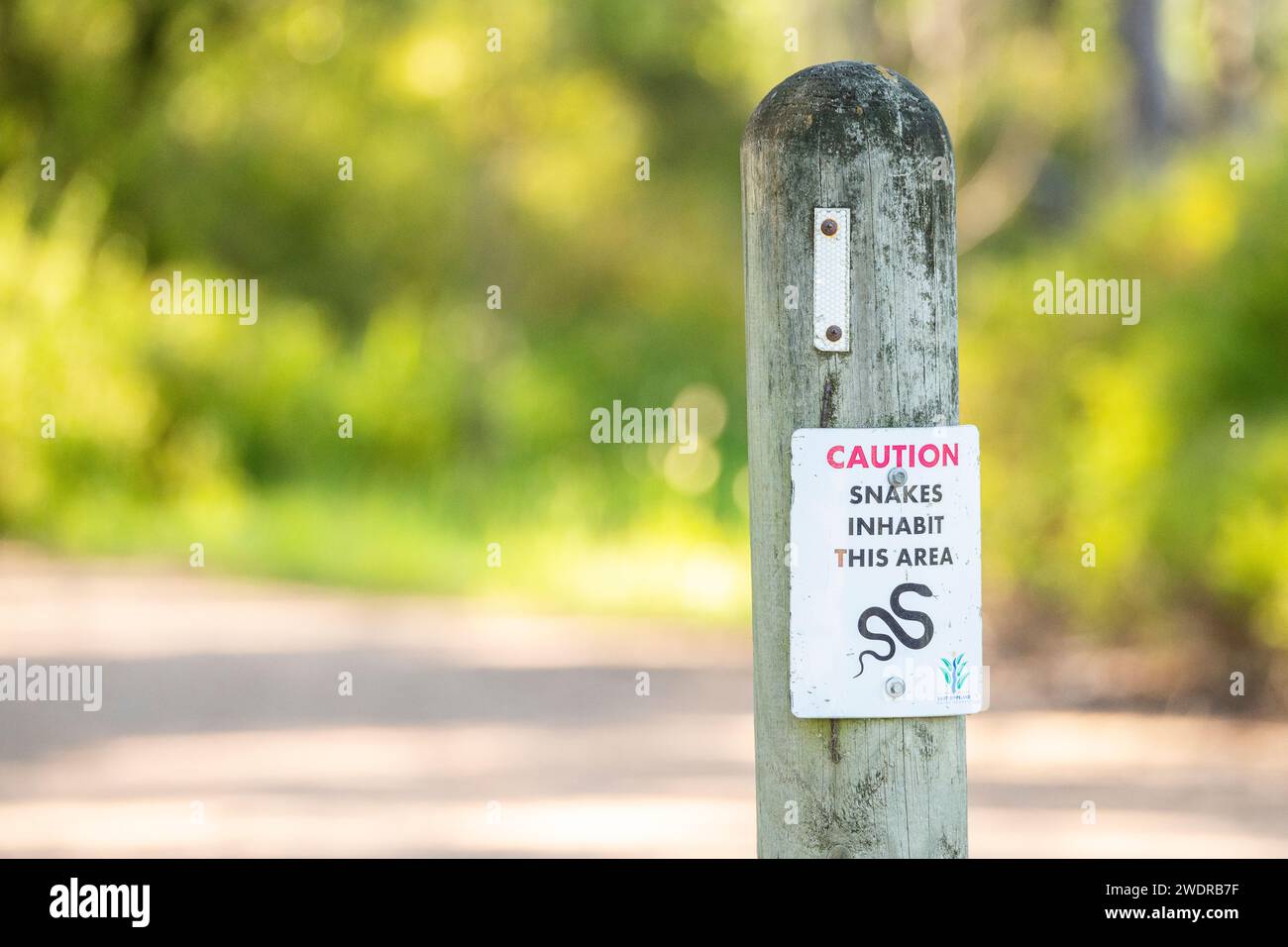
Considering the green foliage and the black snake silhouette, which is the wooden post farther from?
the green foliage

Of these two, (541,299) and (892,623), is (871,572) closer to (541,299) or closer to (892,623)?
(892,623)

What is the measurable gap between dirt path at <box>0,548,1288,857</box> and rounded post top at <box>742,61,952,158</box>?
4.03 meters

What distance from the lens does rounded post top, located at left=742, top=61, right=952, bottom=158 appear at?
248 cm

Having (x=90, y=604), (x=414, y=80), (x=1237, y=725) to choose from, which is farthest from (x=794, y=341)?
(x=414, y=80)

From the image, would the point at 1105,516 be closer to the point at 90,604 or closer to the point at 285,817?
the point at 285,817

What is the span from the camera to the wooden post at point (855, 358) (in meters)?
2.47

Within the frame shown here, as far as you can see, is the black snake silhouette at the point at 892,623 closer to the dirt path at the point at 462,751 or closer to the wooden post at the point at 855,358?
the wooden post at the point at 855,358

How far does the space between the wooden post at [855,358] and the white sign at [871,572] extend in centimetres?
3

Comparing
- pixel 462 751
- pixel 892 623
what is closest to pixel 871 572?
pixel 892 623

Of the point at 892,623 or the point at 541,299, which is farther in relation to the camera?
the point at 541,299

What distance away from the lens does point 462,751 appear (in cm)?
809

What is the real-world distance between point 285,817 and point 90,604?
5668 mm

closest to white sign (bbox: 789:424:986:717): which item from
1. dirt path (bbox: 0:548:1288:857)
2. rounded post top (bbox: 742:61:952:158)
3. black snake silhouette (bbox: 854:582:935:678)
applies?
black snake silhouette (bbox: 854:582:935:678)

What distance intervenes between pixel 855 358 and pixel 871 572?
12.5 inches
